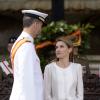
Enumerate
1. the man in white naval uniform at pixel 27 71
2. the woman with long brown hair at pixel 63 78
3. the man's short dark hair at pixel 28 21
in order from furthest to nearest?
the woman with long brown hair at pixel 63 78
the man's short dark hair at pixel 28 21
the man in white naval uniform at pixel 27 71

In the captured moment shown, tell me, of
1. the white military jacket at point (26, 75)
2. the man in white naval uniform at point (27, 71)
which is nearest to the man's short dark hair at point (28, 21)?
the man in white naval uniform at point (27, 71)

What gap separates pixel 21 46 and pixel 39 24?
25 centimetres

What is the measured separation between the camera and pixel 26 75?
4.02 metres

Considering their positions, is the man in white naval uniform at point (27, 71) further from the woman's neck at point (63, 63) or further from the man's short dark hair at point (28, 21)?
the woman's neck at point (63, 63)

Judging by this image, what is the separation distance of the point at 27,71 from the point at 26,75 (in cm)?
3

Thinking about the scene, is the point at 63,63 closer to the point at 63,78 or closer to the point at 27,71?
the point at 63,78

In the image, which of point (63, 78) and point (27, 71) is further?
point (63, 78)

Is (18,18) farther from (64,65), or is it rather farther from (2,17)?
(64,65)

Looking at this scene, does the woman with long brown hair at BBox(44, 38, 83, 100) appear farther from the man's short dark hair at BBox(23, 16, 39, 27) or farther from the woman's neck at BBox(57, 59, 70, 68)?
the man's short dark hair at BBox(23, 16, 39, 27)

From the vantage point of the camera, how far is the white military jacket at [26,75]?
402cm

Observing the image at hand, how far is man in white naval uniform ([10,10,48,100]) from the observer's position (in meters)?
4.02

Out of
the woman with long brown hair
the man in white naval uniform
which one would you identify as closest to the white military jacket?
the man in white naval uniform

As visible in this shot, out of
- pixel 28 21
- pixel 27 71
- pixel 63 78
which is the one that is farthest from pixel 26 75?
pixel 63 78

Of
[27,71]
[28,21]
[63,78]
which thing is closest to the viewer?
[27,71]
